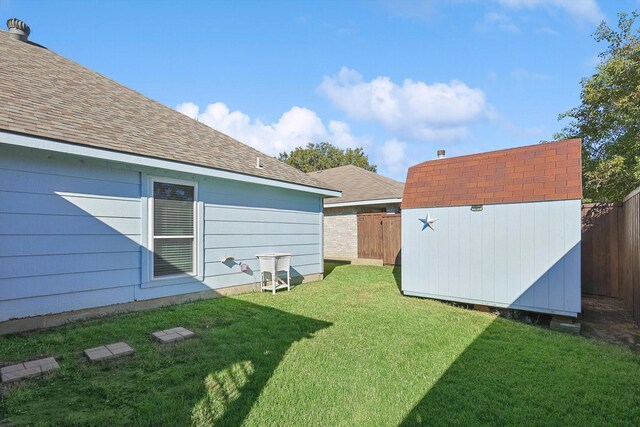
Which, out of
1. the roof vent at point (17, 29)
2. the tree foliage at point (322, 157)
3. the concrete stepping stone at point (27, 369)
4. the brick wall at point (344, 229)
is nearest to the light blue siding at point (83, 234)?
the concrete stepping stone at point (27, 369)

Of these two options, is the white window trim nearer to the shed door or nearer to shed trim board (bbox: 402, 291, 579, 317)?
shed trim board (bbox: 402, 291, 579, 317)

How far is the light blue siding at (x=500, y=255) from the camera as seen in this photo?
4.84 metres

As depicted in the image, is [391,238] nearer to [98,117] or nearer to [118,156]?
[118,156]

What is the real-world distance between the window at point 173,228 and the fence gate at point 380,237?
7.58 m

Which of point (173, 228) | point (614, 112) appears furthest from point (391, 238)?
point (173, 228)

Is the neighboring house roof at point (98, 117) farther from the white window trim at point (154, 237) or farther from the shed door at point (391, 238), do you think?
the shed door at point (391, 238)

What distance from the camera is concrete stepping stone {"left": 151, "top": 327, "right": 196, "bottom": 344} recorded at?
388cm

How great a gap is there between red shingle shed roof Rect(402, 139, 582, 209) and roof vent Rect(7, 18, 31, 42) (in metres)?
9.18

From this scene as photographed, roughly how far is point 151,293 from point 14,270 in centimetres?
176

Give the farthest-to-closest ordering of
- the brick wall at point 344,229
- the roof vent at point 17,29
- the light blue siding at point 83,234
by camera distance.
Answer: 1. the brick wall at point 344,229
2. the roof vent at point 17,29
3. the light blue siding at point 83,234

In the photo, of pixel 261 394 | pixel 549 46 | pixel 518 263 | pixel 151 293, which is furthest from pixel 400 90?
pixel 261 394

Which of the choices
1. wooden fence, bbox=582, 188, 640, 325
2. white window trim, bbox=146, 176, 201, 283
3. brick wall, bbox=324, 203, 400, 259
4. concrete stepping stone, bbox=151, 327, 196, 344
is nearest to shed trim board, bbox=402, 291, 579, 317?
wooden fence, bbox=582, 188, 640, 325

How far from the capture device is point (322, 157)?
38906 millimetres

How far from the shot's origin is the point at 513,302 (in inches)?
209
